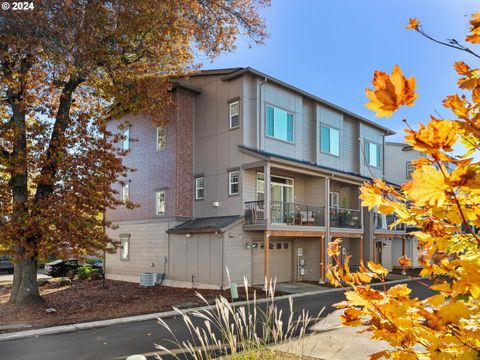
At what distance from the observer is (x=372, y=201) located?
2.01 meters

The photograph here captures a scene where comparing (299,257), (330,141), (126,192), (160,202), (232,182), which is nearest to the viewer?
(232,182)

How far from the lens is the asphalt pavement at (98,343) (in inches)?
340

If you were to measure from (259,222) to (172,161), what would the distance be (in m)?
6.01

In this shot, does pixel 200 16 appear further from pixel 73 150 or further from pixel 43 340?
pixel 43 340

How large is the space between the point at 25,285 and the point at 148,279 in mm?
6942

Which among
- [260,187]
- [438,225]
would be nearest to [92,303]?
[260,187]

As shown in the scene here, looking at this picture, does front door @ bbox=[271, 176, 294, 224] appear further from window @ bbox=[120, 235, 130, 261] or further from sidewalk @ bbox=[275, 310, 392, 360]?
window @ bbox=[120, 235, 130, 261]

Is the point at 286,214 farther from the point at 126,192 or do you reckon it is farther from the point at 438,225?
the point at 438,225

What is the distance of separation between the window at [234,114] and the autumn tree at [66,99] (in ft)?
14.4

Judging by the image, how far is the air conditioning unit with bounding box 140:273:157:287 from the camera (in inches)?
819

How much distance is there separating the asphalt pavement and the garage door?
328 inches

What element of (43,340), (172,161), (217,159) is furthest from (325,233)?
(43,340)

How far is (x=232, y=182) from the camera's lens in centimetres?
2034

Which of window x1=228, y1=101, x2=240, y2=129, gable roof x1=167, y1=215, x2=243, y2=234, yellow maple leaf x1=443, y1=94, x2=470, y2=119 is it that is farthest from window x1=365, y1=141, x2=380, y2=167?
yellow maple leaf x1=443, y1=94, x2=470, y2=119
